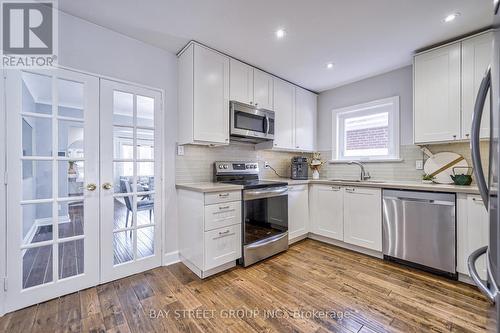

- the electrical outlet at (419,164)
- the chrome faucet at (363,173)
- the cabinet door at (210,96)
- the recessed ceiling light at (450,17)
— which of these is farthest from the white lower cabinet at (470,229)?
the cabinet door at (210,96)

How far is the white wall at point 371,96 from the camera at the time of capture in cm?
300

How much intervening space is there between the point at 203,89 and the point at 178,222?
→ 1.60 meters

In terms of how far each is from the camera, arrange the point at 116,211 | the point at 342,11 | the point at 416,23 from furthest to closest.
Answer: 1. the point at 116,211
2. the point at 416,23
3. the point at 342,11

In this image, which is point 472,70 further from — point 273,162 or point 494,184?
point 273,162

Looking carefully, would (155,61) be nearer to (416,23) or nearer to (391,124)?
(416,23)

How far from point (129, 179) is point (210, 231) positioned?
1.04 m

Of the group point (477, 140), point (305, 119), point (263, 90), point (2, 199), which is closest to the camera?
point (477, 140)

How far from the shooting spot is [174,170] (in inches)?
104

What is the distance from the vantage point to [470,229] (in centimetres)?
205

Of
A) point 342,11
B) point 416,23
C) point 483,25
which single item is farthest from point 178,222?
point 483,25

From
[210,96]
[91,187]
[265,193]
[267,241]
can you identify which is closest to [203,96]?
[210,96]

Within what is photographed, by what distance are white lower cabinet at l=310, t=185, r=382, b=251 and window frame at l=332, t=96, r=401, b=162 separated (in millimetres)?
812

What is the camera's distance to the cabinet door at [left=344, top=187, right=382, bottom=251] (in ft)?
8.70

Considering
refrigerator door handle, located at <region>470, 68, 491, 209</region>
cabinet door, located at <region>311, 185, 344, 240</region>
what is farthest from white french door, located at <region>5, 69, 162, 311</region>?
refrigerator door handle, located at <region>470, 68, 491, 209</region>
